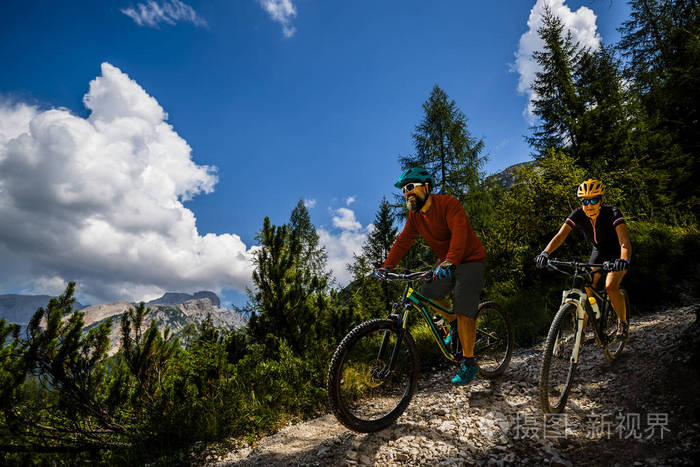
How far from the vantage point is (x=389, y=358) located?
336 cm

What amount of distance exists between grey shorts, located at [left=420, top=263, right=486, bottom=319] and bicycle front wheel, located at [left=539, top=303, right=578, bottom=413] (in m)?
0.73

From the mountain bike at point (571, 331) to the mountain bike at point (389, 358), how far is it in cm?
76

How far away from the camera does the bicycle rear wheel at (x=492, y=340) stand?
13.4 feet

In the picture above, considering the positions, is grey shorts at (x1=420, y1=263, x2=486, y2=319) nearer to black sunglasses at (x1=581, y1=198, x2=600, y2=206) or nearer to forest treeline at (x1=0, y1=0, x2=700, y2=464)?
forest treeline at (x1=0, y1=0, x2=700, y2=464)

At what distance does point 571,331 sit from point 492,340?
108 centimetres

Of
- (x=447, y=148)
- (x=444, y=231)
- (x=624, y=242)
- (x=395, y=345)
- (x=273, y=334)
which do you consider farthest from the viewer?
(x=447, y=148)

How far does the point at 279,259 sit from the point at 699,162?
21.0 metres

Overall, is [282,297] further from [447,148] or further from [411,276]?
[447,148]

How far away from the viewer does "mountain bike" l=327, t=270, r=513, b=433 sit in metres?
2.78

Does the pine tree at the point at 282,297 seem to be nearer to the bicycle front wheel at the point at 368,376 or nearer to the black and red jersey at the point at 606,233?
the bicycle front wheel at the point at 368,376

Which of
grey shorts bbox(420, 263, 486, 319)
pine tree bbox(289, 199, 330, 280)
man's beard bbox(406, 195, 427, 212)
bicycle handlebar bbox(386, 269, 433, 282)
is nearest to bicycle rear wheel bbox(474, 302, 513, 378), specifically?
grey shorts bbox(420, 263, 486, 319)

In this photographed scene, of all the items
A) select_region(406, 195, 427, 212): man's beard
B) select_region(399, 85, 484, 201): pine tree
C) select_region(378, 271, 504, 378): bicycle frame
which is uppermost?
select_region(399, 85, 484, 201): pine tree

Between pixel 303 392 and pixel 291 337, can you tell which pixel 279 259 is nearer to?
pixel 291 337

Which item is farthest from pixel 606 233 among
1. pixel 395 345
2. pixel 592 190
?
pixel 395 345
